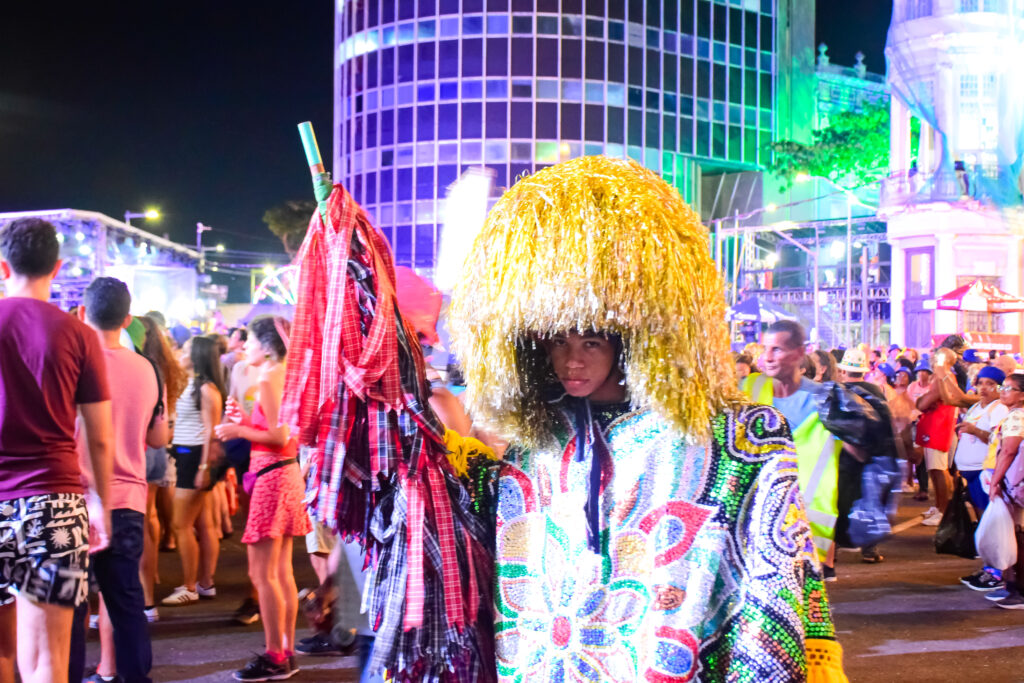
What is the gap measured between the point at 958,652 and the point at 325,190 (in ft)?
18.8

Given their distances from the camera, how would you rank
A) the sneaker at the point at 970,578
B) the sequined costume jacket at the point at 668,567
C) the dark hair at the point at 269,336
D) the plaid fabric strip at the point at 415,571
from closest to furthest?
the sequined costume jacket at the point at 668,567 < the plaid fabric strip at the point at 415,571 < the dark hair at the point at 269,336 < the sneaker at the point at 970,578

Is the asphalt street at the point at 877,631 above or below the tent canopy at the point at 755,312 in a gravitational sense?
below

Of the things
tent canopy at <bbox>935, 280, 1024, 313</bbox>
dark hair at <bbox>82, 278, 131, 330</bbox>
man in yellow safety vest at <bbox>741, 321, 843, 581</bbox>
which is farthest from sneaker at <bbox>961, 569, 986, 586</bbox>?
tent canopy at <bbox>935, 280, 1024, 313</bbox>

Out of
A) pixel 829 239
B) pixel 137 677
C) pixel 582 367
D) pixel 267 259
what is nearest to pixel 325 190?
pixel 582 367

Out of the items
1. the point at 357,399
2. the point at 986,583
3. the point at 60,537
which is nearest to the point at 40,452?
the point at 60,537

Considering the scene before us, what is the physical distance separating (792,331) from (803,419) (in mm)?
668

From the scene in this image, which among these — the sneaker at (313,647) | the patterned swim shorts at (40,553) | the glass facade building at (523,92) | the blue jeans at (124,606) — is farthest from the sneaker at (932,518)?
the glass facade building at (523,92)

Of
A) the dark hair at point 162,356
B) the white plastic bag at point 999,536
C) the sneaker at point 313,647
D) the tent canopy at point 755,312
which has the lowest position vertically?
the sneaker at point 313,647

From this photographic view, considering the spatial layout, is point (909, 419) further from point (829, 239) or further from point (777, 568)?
point (829, 239)

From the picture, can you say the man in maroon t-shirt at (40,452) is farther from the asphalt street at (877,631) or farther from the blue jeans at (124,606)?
the asphalt street at (877,631)

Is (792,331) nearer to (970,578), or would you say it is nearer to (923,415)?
(970,578)

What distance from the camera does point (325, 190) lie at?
7.11ft

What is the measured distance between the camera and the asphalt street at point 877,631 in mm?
5730

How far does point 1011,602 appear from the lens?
292 inches
